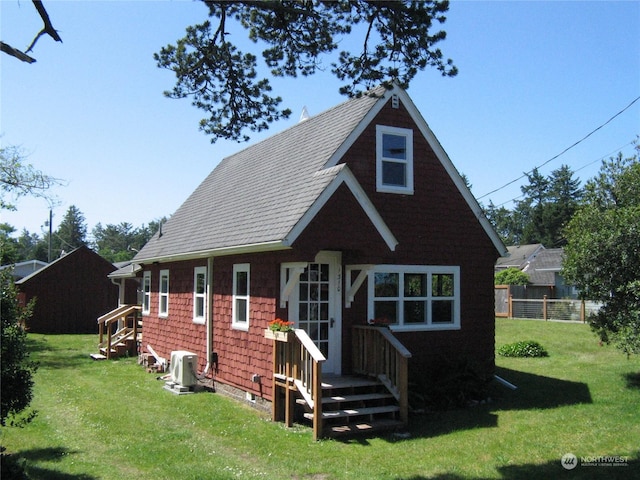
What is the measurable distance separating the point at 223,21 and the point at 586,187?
399 inches

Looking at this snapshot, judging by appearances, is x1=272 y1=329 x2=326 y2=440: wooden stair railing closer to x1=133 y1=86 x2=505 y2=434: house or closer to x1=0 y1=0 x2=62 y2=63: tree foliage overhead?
x1=133 y1=86 x2=505 y2=434: house

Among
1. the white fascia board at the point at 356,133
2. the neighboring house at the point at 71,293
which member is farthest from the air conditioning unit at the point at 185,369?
the neighboring house at the point at 71,293

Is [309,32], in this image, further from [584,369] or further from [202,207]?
[584,369]

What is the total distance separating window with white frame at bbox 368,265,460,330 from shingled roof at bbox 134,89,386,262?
2.53 metres

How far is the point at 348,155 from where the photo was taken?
12.4 meters

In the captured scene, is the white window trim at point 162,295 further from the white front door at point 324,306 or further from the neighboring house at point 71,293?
the neighboring house at point 71,293

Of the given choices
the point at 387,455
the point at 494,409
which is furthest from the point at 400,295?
the point at 387,455

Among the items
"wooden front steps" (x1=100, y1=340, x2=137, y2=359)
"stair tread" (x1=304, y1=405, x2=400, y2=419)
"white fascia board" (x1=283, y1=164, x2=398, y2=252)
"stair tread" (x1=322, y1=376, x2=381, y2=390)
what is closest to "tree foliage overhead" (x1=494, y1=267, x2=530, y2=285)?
"wooden front steps" (x1=100, y1=340, x2=137, y2=359)

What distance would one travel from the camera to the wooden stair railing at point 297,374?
9.27m

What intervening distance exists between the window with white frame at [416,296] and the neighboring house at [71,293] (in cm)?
2471

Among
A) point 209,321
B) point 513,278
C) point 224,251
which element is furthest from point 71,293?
point 513,278

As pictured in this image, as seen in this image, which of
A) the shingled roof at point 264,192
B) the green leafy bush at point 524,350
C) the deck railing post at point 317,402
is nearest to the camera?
the deck railing post at point 317,402

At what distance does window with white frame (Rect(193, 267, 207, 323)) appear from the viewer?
14727 mm

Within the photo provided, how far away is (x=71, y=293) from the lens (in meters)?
32.5
